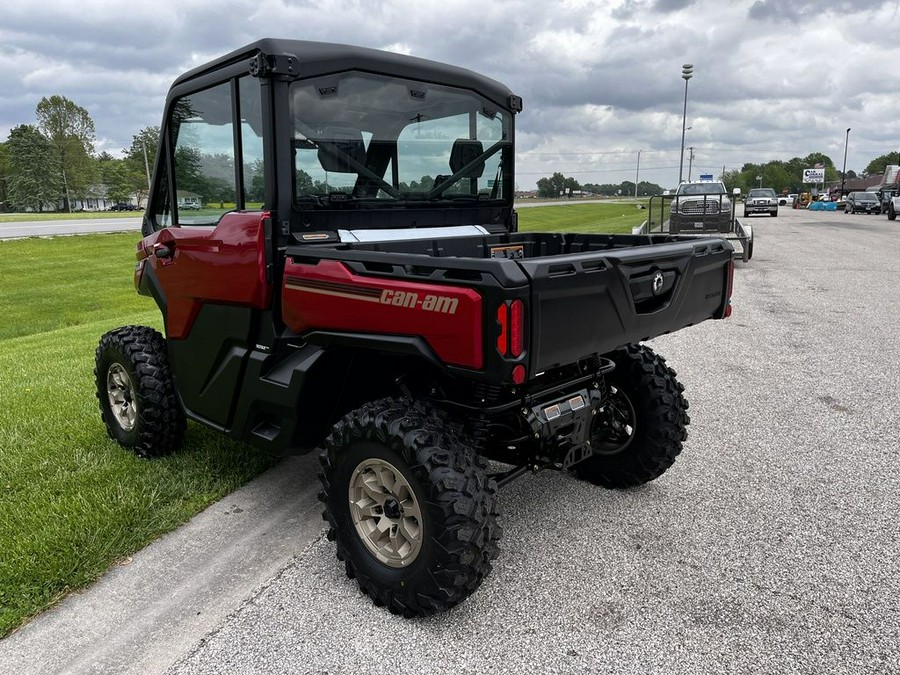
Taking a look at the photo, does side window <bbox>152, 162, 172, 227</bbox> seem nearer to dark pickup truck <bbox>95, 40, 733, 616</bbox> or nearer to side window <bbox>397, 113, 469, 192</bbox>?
dark pickup truck <bbox>95, 40, 733, 616</bbox>

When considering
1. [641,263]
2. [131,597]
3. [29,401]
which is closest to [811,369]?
[641,263]

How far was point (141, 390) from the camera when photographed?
4.16 metres

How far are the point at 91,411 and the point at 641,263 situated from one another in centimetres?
448

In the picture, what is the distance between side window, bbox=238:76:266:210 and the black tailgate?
1.52m

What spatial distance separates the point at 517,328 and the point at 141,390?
274cm

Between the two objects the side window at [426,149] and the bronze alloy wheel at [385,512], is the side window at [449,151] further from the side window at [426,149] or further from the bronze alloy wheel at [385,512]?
the bronze alloy wheel at [385,512]

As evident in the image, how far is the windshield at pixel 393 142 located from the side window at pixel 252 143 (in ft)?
0.56

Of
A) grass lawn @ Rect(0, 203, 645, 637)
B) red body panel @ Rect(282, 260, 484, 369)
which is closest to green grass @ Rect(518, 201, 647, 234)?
grass lawn @ Rect(0, 203, 645, 637)

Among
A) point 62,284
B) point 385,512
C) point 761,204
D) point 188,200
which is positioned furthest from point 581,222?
point 385,512

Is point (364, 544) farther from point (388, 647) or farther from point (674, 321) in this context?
point (674, 321)

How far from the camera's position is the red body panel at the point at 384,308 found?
249cm

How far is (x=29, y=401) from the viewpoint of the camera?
5.72 m

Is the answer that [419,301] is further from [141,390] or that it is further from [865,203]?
[865,203]

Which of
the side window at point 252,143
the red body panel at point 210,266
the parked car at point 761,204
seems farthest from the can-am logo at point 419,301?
the parked car at point 761,204
